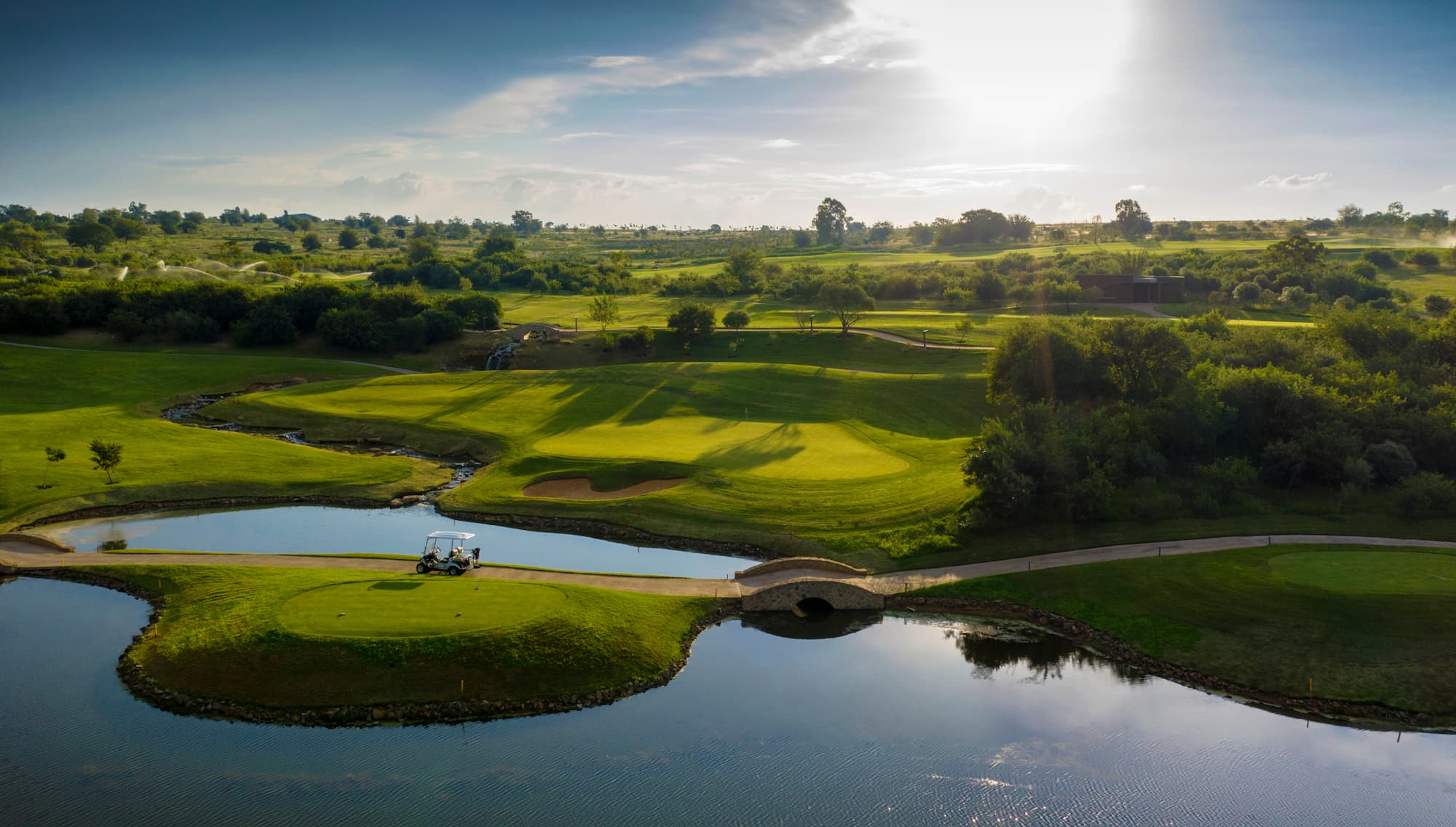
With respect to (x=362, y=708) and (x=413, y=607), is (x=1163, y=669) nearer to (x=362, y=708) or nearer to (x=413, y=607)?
(x=413, y=607)

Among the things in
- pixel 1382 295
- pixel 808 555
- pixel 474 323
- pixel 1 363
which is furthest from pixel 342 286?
pixel 1382 295

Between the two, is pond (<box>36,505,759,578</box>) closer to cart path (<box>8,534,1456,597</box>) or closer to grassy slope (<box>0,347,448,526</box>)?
cart path (<box>8,534,1456,597</box>)

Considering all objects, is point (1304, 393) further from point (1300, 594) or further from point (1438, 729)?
point (1438, 729)

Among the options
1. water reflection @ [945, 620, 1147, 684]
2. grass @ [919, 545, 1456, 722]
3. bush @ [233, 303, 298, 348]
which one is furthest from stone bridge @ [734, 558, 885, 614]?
bush @ [233, 303, 298, 348]

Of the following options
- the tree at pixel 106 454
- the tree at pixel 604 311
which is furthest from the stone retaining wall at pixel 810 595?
the tree at pixel 604 311

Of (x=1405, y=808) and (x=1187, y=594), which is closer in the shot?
(x=1405, y=808)

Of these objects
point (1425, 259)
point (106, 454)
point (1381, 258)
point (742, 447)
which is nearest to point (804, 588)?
point (742, 447)

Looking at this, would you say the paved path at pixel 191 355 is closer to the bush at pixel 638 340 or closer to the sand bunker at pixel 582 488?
the bush at pixel 638 340
